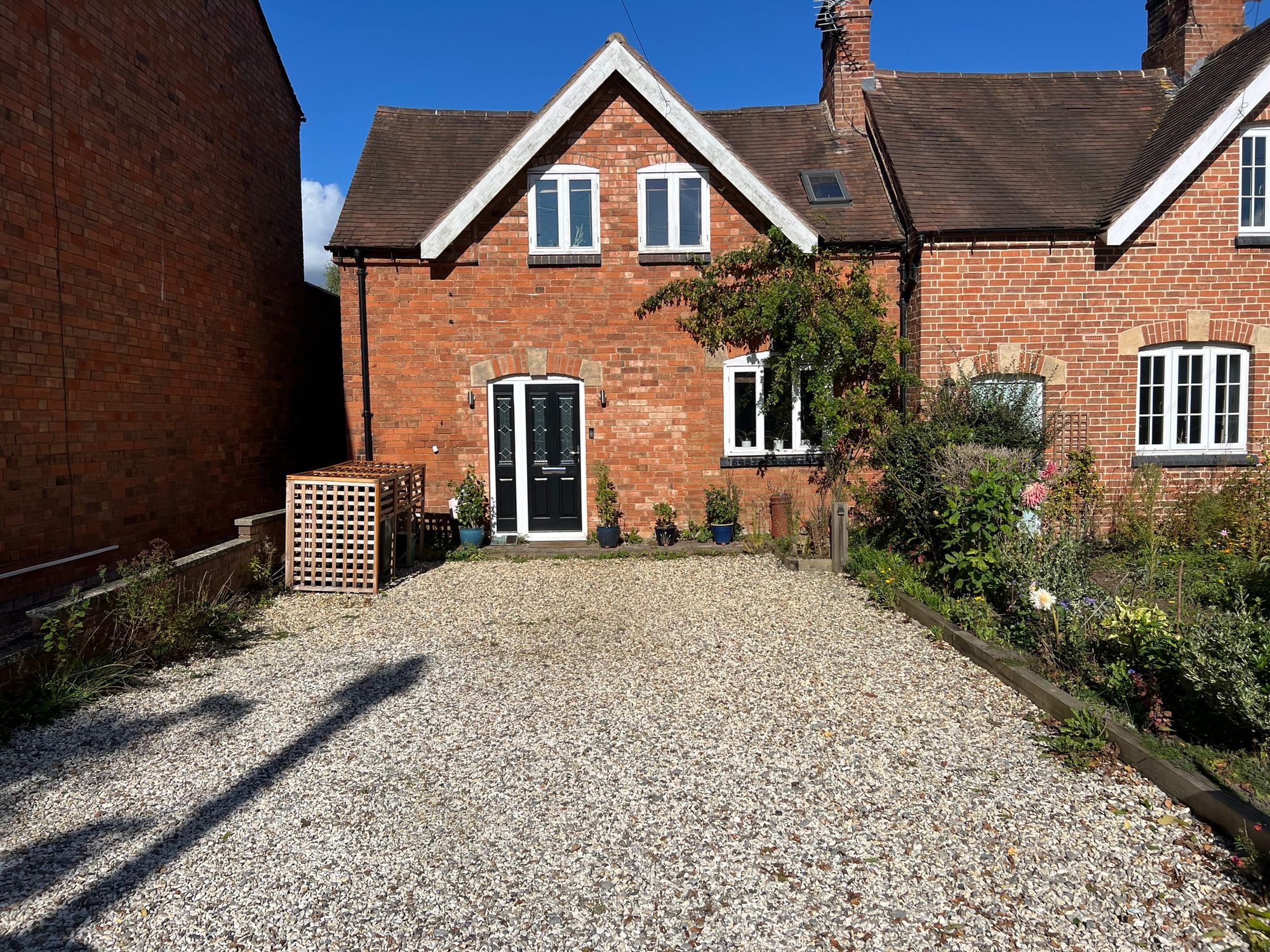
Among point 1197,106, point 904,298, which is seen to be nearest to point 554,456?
point 904,298

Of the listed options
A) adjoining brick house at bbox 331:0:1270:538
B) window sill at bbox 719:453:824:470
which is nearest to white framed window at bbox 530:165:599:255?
adjoining brick house at bbox 331:0:1270:538

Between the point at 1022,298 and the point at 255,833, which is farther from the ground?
the point at 1022,298

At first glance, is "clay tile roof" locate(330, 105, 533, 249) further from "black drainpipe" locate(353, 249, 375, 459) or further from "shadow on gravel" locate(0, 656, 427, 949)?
"shadow on gravel" locate(0, 656, 427, 949)

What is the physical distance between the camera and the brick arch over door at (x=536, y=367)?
11.0m

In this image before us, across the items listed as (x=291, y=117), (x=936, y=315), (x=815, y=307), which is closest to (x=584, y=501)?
(x=815, y=307)

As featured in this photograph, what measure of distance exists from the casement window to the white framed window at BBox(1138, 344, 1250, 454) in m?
1.47

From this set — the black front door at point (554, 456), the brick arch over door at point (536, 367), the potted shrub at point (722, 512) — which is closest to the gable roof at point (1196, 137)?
the potted shrub at point (722, 512)

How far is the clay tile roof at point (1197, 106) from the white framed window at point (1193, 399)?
232 centimetres

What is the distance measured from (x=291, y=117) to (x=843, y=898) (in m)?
14.9

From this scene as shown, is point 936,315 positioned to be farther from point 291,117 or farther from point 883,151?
point 291,117

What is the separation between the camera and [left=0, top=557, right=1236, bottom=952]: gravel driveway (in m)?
3.08

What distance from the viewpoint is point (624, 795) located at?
4.06 m

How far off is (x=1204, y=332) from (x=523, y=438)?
9928mm

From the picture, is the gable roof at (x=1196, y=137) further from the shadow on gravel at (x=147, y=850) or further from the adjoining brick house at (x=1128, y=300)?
the shadow on gravel at (x=147, y=850)
